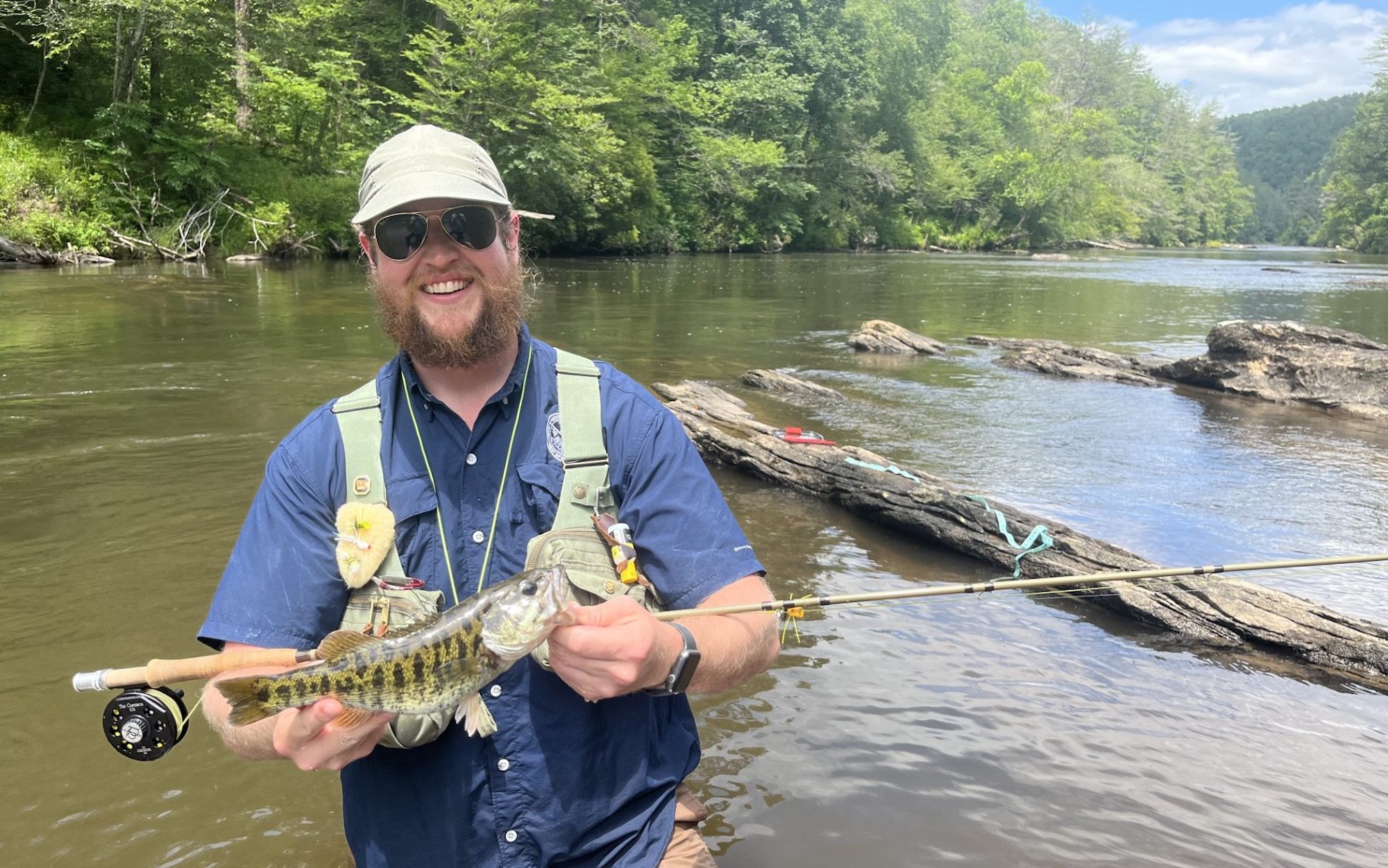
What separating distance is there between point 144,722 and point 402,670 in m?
0.98

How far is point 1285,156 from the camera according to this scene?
17962cm

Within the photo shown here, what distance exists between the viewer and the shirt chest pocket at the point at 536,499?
8.51ft

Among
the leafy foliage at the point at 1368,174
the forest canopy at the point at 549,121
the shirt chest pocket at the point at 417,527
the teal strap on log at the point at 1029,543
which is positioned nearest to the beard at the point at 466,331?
the shirt chest pocket at the point at 417,527

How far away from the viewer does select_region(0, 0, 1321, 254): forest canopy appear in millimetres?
29719

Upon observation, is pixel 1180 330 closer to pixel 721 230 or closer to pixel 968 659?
pixel 968 659

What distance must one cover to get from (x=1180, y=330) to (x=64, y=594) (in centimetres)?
2473

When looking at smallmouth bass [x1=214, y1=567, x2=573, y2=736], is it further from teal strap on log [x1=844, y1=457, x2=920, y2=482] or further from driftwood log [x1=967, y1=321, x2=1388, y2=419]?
driftwood log [x1=967, y1=321, x2=1388, y2=419]

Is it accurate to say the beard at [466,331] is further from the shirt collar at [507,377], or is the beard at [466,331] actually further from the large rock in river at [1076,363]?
the large rock in river at [1076,363]

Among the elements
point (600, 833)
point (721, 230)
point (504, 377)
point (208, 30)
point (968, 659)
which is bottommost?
point (968, 659)

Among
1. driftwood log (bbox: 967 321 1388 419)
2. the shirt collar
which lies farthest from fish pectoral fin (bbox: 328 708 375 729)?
driftwood log (bbox: 967 321 1388 419)

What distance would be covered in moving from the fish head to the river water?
2397mm

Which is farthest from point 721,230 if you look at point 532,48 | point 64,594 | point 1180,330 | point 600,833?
point 600,833

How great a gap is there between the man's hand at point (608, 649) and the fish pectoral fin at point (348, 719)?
48cm

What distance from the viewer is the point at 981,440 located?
11656 millimetres
